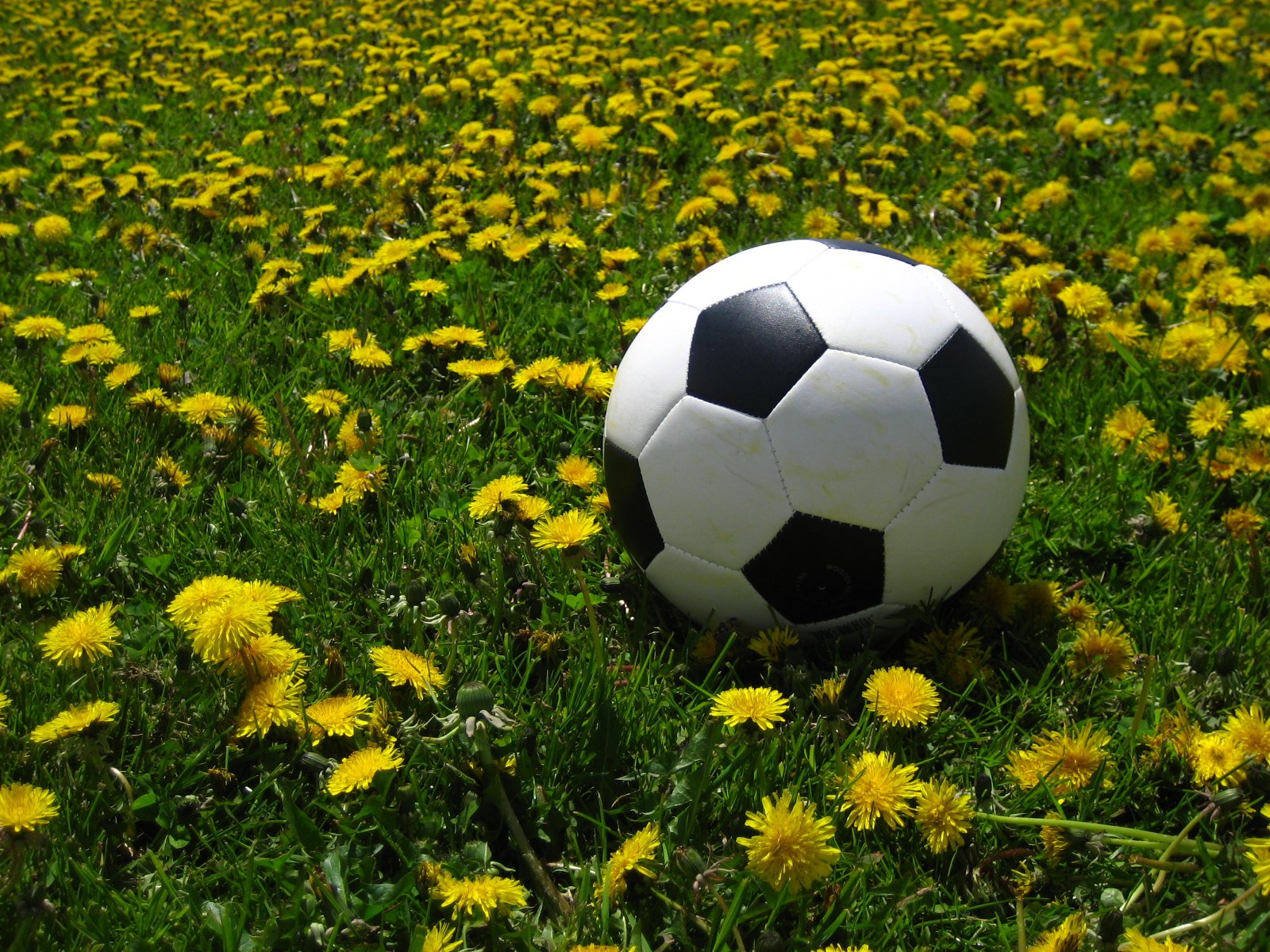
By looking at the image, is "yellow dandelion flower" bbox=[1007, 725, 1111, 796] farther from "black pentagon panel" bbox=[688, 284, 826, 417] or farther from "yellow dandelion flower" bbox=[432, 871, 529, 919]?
"yellow dandelion flower" bbox=[432, 871, 529, 919]

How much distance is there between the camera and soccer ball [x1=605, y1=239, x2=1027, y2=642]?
2.13 metres

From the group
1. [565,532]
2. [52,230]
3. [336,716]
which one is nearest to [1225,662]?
[565,532]

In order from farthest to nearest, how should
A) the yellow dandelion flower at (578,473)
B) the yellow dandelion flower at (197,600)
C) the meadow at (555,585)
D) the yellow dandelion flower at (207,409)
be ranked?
the yellow dandelion flower at (207,409), the yellow dandelion flower at (578,473), the yellow dandelion flower at (197,600), the meadow at (555,585)

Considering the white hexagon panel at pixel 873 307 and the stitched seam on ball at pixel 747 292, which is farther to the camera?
the stitched seam on ball at pixel 747 292

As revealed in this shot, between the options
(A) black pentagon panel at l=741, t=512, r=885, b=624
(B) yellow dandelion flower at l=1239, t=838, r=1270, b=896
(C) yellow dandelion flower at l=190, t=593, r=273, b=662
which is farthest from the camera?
(A) black pentagon panel at l=741, t=512, r=885, b=624

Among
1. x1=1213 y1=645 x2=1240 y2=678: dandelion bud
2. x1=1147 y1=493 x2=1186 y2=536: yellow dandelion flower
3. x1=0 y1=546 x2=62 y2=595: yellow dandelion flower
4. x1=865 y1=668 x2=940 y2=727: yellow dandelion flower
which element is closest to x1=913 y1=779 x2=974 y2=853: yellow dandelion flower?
x1=865 y1=668 x2=940 y2=727: yellow dandelion flower

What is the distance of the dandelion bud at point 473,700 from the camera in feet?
6.13

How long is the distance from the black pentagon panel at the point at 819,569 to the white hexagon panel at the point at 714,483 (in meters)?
0.04

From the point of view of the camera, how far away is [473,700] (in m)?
1.87

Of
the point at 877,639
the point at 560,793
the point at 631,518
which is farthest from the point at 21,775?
the point at 877,639

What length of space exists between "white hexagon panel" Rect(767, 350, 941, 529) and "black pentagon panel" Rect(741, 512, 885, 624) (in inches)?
1.4

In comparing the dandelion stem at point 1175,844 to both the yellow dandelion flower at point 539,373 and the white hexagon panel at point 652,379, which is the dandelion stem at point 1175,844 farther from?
the yellow dandelion flower at point 539,373

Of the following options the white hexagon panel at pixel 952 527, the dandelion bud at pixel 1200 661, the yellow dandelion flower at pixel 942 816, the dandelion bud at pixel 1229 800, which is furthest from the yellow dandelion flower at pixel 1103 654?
the yellow dandelion flower at pixel 942 816

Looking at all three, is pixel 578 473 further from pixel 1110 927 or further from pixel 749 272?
pixel 1110 927
